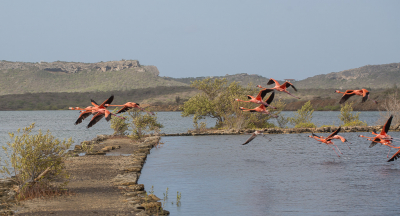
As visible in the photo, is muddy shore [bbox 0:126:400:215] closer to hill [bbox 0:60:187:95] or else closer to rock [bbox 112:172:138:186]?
rock [bbox 112:172:138:186]

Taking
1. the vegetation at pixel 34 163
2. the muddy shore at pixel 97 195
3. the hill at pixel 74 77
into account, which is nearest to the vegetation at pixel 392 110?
the muddy shore at pixel 97 195

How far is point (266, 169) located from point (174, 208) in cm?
898

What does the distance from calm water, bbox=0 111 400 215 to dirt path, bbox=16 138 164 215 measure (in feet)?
5.00

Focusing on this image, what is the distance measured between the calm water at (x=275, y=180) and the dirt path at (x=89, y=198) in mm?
1525

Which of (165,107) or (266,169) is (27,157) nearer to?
(266,169)

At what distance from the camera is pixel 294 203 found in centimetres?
1354

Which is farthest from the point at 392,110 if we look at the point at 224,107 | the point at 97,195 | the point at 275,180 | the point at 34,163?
the point at 34,163

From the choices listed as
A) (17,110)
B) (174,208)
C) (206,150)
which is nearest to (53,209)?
(174,208)

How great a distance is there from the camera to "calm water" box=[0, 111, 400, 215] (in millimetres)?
13109

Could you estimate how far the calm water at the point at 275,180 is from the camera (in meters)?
13.1

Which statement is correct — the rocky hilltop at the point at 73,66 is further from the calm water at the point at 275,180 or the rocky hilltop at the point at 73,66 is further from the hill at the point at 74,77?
the calm water at the point at 275,180

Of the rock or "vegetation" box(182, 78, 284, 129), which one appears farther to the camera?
"vegetation" box(182, 78, 284, 129)

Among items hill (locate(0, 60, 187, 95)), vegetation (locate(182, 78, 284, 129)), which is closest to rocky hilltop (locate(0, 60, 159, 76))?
hill (locate(0, 60, 187, 95))

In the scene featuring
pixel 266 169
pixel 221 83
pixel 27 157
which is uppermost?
pixel 221 83
